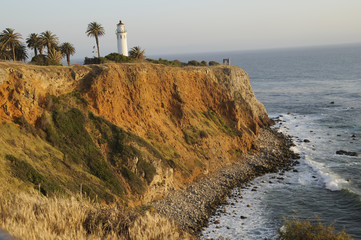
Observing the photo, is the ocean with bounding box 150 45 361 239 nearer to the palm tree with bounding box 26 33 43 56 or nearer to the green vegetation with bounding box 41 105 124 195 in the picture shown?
the green vegetation with bounding box 41 105 124 195

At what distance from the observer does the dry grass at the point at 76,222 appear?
846 cm

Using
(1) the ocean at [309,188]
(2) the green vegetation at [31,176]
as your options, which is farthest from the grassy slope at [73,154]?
(1) the ocean at [309,188]

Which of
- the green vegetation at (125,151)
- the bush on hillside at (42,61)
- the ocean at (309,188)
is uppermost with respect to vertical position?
the bush on hillside at (42,61)

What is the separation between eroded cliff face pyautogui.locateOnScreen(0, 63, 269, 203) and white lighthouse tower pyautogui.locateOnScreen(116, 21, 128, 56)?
14.9 meters

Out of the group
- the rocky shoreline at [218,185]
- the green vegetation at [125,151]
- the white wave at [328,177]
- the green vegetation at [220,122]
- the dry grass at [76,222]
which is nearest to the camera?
the dry grass at [76,222]

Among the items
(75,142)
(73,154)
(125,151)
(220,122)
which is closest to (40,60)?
(75,142)

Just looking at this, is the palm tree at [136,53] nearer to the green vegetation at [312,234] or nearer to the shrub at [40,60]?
the shrub at [40,60]

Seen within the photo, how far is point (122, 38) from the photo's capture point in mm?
52938

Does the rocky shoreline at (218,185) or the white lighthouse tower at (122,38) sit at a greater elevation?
the white lighthouse tower at (122,38)

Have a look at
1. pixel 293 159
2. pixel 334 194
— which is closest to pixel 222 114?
pixel 293 159

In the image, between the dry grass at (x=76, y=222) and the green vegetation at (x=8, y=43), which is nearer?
the dry grass at (x=76, y=222)

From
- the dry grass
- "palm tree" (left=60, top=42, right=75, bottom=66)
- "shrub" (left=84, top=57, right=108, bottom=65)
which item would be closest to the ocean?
the dry grass

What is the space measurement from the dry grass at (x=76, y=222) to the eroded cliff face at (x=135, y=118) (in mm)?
14586

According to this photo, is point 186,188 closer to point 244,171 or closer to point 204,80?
point 244,171
